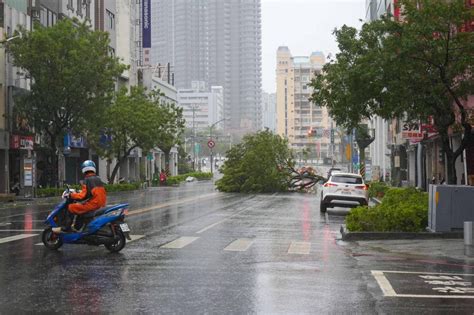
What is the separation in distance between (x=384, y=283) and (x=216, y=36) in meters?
186

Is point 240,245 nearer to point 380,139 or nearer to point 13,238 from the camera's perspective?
point 13,238

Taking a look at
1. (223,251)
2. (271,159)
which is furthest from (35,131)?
(223,251)

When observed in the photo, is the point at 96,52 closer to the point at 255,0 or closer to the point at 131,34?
the point at 131,34

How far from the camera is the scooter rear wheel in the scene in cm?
1436

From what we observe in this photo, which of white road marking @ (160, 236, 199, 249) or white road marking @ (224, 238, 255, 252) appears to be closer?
white road marking @ (224, 238, 255, 252)

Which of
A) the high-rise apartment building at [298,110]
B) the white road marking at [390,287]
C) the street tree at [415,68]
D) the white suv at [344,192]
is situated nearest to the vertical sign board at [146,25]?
the high-rise apartment building at [298,110]

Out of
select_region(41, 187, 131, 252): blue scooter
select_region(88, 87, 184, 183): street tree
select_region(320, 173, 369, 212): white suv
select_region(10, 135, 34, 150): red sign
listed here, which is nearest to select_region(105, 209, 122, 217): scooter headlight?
select_region(41, 187, 131, 252): blue scooter

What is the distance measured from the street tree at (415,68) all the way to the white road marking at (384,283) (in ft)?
30.9

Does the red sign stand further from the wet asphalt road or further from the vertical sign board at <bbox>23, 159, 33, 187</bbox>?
the wet asphalt road

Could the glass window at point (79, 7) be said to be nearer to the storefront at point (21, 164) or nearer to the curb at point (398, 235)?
the storefront at point (21, 164)

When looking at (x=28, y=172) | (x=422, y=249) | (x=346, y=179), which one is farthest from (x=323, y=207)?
(x=28, y=172)

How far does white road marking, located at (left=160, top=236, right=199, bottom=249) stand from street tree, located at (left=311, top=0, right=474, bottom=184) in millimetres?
7242

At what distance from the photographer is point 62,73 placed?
143 feet

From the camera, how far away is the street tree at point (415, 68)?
66.0ft
